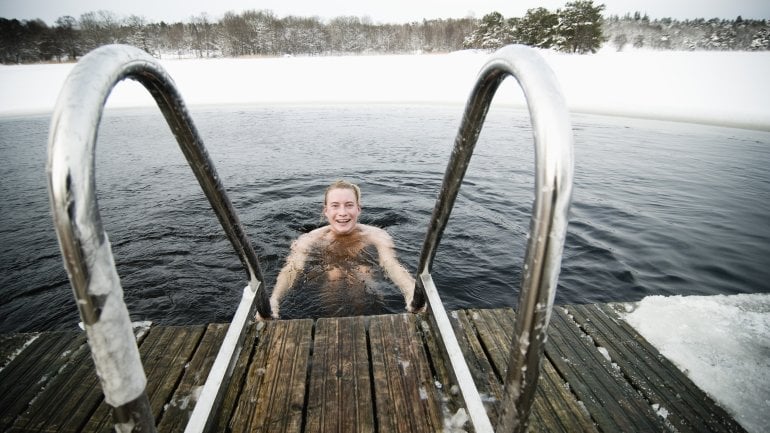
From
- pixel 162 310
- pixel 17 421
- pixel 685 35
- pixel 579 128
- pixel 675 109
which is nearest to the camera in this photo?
pixel 17 421

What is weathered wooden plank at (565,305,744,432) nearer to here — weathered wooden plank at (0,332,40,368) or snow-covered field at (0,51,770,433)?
weathered wooden plank at (0,332,40,368)

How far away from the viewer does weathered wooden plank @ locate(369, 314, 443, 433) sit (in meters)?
1.46

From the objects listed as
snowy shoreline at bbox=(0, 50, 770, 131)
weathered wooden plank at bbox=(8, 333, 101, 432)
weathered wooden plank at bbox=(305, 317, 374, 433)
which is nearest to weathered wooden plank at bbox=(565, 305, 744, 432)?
weathered wooden plank at bbox=(305, 317, 374, 433)

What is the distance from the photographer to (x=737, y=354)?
211cm

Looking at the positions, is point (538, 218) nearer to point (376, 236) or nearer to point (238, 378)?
point (238, 378)

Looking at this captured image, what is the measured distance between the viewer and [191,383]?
1.68 m

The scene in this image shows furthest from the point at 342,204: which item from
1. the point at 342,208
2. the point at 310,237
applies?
the point at 310,237

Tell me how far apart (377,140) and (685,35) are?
256ft

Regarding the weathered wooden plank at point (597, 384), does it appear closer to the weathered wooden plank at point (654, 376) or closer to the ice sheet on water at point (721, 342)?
the weathered wooden plank at point (654, 376)

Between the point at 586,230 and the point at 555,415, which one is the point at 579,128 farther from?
the point at 555,415

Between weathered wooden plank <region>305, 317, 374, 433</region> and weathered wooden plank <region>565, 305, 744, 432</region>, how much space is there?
1398 mm

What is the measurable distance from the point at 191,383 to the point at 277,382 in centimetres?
43

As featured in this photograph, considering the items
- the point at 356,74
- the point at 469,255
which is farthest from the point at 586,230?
the point at 356,74

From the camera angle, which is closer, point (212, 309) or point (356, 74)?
point (212, 309)
